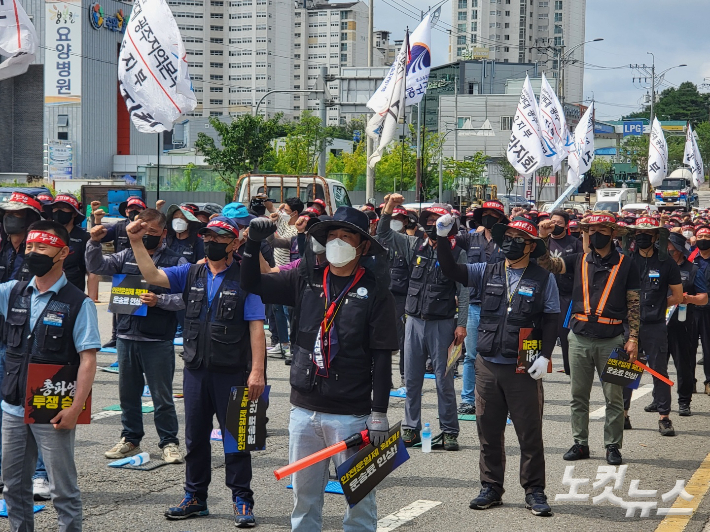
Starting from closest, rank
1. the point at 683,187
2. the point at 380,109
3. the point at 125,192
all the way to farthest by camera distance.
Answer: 1. the point at 380,109
2. the point at 125,192
3. the point at 683,187

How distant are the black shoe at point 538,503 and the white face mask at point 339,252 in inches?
102

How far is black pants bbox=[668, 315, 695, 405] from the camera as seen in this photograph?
10.3 metres

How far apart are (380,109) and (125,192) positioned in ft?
60.7

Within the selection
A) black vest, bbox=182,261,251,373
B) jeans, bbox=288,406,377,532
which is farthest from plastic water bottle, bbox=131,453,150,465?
jeans, bbox=288,406,377,532

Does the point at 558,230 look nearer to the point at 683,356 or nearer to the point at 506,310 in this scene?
the point at 683,356

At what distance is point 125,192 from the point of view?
3284 centimetres

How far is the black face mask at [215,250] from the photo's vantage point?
243 inches

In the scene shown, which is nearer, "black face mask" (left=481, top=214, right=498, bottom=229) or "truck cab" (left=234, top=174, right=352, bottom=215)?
"black face mask" (left=481, top=214, right=498, bottom=229)

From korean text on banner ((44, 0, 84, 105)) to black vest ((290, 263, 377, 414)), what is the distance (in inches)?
2803

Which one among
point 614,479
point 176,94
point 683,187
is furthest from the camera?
Result: point 683,187

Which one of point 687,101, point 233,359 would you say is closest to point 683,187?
point 233,359

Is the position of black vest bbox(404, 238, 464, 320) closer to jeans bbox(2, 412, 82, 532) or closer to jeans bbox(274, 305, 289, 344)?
jeans bbox(2, 412, 82, 532)

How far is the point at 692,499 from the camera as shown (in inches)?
274

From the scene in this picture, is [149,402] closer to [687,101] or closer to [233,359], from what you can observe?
[233,359]
